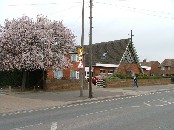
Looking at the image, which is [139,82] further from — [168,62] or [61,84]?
[168,62]

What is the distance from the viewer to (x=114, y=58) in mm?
61406

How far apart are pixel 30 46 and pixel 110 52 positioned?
99.4 ft

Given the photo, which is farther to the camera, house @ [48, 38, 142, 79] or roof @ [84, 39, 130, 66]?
roof @ [84, 39, 130, 66]

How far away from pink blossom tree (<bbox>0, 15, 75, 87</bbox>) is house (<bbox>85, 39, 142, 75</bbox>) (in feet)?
74.5

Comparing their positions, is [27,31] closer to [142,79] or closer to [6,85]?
[6,85]

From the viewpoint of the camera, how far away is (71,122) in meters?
15.0

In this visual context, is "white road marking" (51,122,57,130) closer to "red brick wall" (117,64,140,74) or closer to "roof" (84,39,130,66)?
"roof" (84,39,130,66)

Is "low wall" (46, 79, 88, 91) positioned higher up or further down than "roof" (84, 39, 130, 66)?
further down

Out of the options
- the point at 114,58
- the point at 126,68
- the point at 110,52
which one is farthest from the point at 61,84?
the point at 110,52

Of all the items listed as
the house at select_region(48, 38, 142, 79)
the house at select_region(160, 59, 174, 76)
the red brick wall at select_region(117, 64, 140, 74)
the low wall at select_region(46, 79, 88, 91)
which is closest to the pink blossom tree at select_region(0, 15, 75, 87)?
the low wall at select_region(46, 79, 88, 91)

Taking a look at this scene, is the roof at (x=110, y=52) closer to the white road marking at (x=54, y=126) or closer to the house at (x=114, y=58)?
the house at (x=114, y=58)

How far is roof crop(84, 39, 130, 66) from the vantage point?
6081 centimetres

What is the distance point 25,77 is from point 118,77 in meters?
15.6

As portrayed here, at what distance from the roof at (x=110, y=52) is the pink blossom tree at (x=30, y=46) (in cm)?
2352
